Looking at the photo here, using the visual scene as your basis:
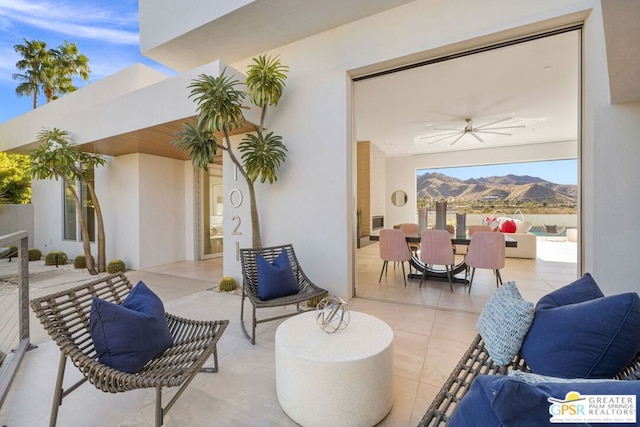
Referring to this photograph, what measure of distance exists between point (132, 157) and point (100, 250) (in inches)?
82.4

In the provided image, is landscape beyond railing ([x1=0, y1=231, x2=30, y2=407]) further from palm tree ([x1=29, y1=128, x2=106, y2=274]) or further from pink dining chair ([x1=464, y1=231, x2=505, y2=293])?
pink dining chair ([x1=464, y1=231, x2=505, y2=293])

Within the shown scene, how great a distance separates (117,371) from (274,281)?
1.66 metres

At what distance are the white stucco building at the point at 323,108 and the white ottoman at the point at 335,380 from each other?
2.25 m

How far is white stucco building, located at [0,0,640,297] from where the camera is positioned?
109 inches

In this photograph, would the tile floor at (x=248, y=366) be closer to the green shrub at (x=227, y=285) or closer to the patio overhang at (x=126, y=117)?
the green shrub at (x=227, y=285)

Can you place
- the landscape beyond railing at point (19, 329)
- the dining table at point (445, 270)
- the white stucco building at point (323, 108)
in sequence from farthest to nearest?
the dining table at point (445, 270)
the white stucco building at point (323, 108)
the landscape beyond railing at point (19, 329)

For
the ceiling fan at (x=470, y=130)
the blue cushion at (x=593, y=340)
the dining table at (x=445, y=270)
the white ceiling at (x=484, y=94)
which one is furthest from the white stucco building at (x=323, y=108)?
the ceiling fan at (x=470, y=130)

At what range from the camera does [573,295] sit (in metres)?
1.57

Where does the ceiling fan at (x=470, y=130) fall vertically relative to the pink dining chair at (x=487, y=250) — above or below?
above

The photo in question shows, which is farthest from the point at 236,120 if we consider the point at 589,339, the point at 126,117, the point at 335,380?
the point at 589,339

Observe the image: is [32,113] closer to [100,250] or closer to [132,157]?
[132,157]

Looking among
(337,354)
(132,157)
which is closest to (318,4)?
(337,354)

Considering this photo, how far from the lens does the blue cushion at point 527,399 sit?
0.66 m

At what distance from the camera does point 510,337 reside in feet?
4.91
